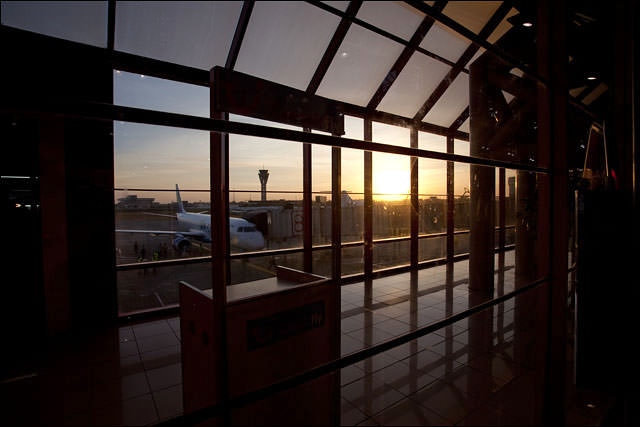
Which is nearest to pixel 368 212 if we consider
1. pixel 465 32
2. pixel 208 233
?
pixel 465 32

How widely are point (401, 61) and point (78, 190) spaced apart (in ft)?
12.7

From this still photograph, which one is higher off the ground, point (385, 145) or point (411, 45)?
point (411, 45)

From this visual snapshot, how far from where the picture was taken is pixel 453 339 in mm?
2852

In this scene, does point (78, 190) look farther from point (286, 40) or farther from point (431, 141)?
point (431, 141)

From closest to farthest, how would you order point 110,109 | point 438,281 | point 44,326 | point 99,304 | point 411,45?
1. point 110,109
2. point 44,326
3. point 99,304
4. point 411,45
5. point 438,281

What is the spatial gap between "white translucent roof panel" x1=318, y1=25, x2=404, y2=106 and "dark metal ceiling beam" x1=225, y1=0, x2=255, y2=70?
3.74ft

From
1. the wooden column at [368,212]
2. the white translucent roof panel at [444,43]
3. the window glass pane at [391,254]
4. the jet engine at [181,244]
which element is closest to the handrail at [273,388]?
the wooden column at [368,212]

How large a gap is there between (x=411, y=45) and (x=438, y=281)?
10.7ft

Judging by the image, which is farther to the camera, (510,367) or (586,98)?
(586,98)

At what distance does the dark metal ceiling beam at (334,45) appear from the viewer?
340 cm

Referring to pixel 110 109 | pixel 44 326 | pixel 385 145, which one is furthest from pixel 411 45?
pixel 44 326

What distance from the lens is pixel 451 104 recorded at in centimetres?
540

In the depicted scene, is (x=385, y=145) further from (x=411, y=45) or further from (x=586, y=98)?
(x=586, y=98)

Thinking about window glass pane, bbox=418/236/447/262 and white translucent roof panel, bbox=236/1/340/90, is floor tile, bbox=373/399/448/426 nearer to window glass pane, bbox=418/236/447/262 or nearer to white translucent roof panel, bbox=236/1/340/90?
white translucent roof panel, bbox=236/1/340/90
